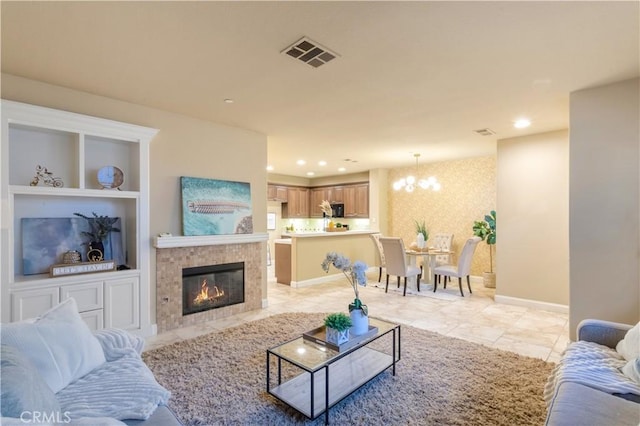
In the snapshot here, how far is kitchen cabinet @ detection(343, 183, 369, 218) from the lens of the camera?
27.2 ft

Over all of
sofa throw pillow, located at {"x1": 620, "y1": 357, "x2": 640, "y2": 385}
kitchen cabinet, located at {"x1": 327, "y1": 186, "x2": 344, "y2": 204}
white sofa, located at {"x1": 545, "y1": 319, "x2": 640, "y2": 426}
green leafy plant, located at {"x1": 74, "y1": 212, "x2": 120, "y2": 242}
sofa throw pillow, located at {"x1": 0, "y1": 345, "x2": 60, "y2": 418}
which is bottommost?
white sofa, located at {"x1": 545, "y1": 319, "x2": 640, "y2": 426}

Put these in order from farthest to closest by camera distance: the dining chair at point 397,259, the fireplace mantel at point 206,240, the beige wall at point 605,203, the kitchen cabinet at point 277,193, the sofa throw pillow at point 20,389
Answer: the kitchen cabinet at point 277,193 < the dining chair at point 397,259 < the fireplace mantel at point 206,240 < the beige wall at point 605,203 < the sofa throw pillow at point 20,389

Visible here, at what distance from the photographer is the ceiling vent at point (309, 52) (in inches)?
86.0

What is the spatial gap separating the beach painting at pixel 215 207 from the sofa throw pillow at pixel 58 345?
6.85 feet

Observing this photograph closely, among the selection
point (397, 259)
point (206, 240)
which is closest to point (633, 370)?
point (397, 259)

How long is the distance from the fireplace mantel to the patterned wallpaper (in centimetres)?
428

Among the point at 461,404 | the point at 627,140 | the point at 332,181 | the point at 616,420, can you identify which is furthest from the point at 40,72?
the point at 332,181

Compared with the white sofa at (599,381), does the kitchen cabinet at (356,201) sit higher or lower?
higher

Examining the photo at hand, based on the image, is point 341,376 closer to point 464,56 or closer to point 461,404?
point 461,404

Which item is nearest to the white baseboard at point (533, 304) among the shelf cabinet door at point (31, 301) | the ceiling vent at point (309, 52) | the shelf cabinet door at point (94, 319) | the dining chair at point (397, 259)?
the dining chair at point (397, 259)

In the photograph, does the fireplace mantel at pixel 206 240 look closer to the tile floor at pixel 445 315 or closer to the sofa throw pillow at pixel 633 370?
the tile floor at pixel 445 315

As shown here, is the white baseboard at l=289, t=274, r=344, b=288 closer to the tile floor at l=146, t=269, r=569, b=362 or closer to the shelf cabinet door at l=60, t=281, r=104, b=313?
the tile floor at l=146, t=269, r=569, b=362

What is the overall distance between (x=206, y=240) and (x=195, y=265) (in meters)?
0.34

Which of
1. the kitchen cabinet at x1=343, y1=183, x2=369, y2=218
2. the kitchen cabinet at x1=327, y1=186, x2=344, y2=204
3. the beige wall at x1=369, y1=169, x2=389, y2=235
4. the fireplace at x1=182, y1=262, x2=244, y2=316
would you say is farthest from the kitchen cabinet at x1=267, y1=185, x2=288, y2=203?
the fireplace at x1=182, y1=262, x2=244, y2=316
